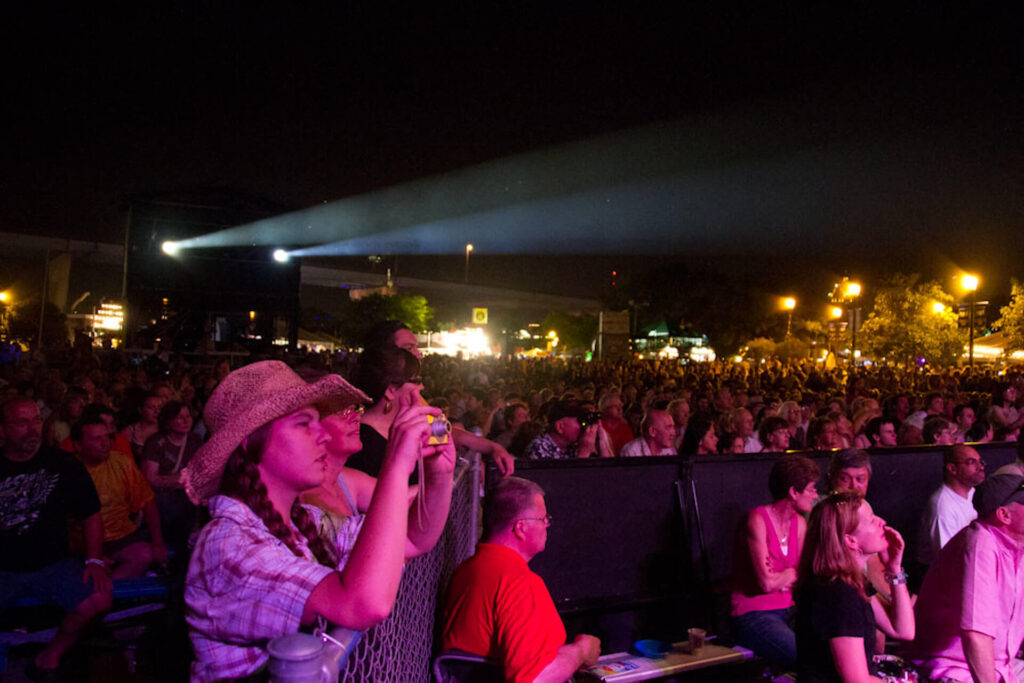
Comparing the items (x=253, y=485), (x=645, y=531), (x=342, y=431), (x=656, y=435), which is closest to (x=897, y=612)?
(x=645, y=531)

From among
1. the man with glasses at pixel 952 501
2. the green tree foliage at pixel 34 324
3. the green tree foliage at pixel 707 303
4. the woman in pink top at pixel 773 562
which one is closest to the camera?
the woman in pink top at pixel 773 562

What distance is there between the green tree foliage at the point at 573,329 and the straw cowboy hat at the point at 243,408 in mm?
80744

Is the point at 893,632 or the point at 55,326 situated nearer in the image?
the point at 893,632

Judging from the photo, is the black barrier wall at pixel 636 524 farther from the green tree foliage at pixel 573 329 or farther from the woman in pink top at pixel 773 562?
the green tree foliage at pixel 573 329

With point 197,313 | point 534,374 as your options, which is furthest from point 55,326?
point 534,374

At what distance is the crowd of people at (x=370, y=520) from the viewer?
61.4 inches

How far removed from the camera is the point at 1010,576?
3.77 meters

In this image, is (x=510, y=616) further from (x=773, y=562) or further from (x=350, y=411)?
(x=773, y=562)

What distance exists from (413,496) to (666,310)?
4841 cm

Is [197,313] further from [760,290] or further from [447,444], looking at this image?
[760,290]

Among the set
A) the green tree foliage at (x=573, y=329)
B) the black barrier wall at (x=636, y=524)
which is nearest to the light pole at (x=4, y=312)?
the black barrier wall at (x=636, y=524)

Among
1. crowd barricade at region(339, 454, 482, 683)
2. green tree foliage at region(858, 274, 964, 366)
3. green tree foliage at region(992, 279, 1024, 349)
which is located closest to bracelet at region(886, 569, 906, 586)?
crowd barricade at region(339, 454, 482, 683)

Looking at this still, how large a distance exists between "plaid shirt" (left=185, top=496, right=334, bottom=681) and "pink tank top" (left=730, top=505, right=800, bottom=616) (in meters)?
3.79

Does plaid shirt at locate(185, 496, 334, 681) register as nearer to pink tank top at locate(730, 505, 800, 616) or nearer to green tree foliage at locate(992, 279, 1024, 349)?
pink tank top at locate(730, 505, 800, 616)
